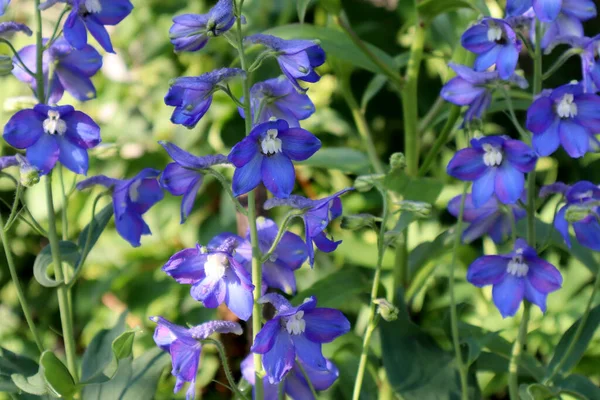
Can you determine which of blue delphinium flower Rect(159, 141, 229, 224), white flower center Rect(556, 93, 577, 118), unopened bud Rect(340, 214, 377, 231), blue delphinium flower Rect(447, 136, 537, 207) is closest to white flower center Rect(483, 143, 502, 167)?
blue delphinium flower Rect(447, 136, 537, 207)

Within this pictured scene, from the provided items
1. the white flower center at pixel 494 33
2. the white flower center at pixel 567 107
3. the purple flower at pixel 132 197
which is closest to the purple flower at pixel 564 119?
the white flower center at pixel 567 107

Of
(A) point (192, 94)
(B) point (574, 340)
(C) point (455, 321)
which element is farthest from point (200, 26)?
(B) point (574, 340)

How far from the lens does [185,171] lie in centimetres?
109

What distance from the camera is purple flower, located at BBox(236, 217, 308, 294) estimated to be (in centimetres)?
117

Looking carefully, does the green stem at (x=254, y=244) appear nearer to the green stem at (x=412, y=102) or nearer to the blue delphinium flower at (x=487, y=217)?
the blue delphinium flower at (x=487, y=217)

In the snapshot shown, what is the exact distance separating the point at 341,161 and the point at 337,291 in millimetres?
295

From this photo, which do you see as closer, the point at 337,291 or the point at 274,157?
the point at 274,157

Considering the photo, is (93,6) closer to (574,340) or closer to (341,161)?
(341,161)

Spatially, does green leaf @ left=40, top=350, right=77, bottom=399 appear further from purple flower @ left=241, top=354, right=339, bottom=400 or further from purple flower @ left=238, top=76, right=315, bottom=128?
purple flower @ left=238, top=76, right=315, bottom=128

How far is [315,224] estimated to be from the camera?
1.05 metres

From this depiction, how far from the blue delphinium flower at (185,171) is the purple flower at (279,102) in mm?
87

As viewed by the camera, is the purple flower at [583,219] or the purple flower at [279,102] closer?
the purple flower at [279,102]

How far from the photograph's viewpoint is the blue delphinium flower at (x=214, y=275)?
1.03 metres

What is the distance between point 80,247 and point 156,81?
4.25ft
